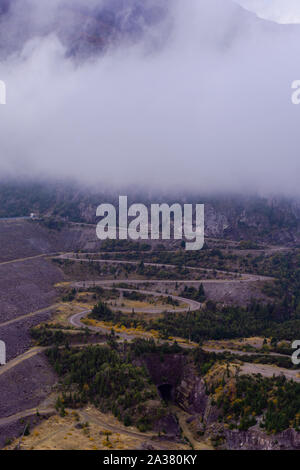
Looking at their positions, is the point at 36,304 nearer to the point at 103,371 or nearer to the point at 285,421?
the point at 103,371

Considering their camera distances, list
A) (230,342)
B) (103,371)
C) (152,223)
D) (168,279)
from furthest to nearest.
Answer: (152,223) → (168,279) → (230,342) → (103,371)

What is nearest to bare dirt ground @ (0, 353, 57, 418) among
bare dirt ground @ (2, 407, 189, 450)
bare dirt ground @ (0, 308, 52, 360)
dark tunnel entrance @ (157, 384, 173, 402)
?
bare dirt ground @ (0, 308, 52, 360)

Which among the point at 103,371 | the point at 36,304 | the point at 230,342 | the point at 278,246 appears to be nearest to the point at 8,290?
the point at 36,304

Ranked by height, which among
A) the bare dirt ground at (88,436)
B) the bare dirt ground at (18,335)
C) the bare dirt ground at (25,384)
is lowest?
the bare dirt ground at (88,436)

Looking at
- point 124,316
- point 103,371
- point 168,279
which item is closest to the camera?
point 103,371

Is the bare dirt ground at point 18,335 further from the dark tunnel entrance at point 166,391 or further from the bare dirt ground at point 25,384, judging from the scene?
the dark tunnel entrance at point 166,391

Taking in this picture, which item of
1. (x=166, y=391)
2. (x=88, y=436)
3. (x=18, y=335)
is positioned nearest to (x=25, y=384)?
(x=18, y=335)

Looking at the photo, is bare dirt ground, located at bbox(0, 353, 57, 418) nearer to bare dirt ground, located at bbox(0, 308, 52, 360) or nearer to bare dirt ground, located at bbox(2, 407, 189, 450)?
bare dirt ground, located at bbox(0, 308, 52, 360)

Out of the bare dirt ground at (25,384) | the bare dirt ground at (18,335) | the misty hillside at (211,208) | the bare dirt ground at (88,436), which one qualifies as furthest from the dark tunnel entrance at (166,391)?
the misty hillside at (211,208)

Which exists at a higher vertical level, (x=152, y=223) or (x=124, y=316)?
(x=152, y=223)
